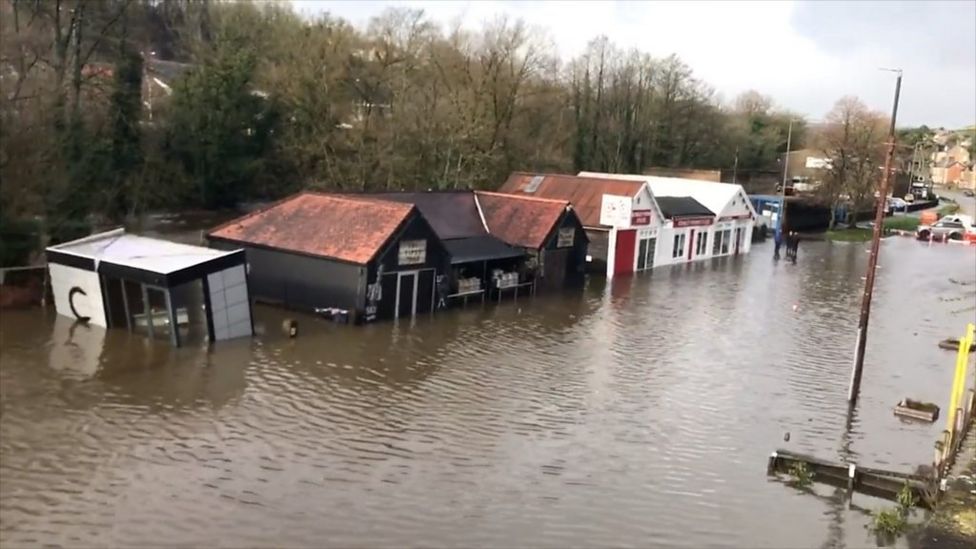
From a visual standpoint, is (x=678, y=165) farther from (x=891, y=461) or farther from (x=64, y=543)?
(x=64, y=543)

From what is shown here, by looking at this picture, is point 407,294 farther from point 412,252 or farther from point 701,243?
point 701,243

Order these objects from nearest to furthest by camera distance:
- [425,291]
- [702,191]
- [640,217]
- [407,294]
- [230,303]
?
[230,303] → [407,294] → [425,291] → [640,217] → [702,191]

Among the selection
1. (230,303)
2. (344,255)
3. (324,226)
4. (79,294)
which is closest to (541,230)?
(324,226)

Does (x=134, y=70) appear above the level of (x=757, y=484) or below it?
above

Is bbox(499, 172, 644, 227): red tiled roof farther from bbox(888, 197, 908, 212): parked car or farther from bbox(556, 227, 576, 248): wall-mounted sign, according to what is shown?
bbox(888, 197, 908, 212): parked car

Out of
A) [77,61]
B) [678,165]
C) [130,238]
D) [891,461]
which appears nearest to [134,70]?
[77,61]

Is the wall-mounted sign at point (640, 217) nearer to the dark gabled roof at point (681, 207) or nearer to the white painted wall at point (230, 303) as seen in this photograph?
the dark gabled roof at point (681, 207)

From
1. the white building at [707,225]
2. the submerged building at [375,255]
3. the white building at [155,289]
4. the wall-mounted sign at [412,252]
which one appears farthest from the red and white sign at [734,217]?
the white building at [155,289]
